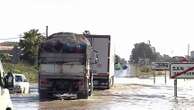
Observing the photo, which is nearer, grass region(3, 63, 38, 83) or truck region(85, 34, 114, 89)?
truck region(85, 34, 114, 89)

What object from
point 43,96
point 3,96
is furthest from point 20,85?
point 3,96

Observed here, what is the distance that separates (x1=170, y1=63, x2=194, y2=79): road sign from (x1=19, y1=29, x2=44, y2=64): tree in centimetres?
4497

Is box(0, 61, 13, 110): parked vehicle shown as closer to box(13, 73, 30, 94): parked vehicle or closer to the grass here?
box(13, 73, 30, 94): parked vehicle

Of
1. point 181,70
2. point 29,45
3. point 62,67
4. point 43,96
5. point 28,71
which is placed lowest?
point 43,96

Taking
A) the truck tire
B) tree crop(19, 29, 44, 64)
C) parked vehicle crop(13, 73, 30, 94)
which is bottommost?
the truck tire

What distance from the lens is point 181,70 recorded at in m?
32.9

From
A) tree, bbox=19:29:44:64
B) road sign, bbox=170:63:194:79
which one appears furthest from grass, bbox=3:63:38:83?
road sign, bbox=170:63:194:79

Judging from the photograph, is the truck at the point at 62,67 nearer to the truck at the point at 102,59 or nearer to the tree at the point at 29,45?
the truck at the point at 102,59

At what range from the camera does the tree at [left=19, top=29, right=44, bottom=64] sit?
78.1 meters

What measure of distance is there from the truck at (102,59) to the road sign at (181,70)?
9.38m

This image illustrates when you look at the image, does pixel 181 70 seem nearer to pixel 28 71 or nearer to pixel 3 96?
pixel 3 96

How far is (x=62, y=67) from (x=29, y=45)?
48546mm

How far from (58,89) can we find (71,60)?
1.48 m

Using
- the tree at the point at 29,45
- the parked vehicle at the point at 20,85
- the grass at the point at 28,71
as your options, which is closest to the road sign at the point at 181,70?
the parked vehicle at the point at 20,85
